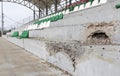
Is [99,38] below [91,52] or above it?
above

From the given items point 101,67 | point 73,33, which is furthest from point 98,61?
point 73,33

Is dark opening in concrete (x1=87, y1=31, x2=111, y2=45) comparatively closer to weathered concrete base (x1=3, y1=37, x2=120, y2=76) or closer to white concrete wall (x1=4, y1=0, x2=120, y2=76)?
white concrete wall (x1=4, y1=0, x2=120, y2=76)

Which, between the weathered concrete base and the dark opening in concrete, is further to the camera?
the dark opening in concrete

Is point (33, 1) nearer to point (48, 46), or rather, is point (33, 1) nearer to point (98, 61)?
point (48, 46)

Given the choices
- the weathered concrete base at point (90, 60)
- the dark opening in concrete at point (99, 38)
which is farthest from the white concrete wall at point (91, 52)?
the dark opening in concrete at point (99, 38)

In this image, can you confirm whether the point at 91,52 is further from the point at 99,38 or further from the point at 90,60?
the point at 99,38

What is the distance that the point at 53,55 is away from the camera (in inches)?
376

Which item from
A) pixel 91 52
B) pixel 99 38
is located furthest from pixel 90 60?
pixel 99 38

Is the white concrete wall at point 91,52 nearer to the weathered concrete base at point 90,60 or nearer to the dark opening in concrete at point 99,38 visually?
the weathered concrete base at point 90,60

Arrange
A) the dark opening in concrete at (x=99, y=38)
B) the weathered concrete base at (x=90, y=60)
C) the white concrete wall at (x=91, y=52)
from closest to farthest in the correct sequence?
the weathered concrete base at (x=90, y=60) < the white concrete wall at (x=91, y=52) < the dark opening in concrete at (x=99, y=38)

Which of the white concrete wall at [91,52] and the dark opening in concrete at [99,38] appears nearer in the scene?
the white concrete wall at [91,52]

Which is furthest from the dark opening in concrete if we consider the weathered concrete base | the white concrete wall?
the weathered concrete base

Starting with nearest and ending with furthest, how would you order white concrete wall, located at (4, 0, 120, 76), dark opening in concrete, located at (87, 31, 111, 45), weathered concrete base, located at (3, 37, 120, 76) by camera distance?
1. weathered concrete base, located at (3, 37, 120, 76)
2. white concrete wall, located at (4, 0, 120, 76)
3. dark opening in concrete, located at (87, 31, 111, 45)

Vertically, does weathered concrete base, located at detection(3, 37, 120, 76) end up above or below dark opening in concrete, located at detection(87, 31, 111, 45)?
below
